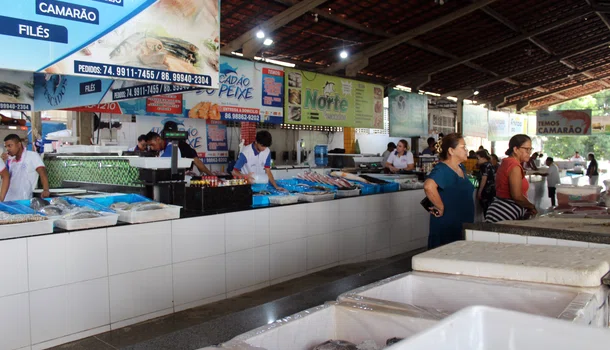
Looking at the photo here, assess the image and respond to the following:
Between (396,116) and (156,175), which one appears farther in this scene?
(396,116)

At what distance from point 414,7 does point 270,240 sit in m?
6.20

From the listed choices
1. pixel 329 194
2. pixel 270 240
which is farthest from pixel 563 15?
pixel 270 240

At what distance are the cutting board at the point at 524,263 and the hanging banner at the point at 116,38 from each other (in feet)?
10.7

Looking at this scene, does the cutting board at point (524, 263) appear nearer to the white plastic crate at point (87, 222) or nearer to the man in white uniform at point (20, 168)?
the white plastic crate at point (87, 222)

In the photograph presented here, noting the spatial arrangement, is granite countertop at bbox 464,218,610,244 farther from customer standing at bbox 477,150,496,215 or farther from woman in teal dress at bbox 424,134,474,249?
customer standing at bbox 477,150,496,215

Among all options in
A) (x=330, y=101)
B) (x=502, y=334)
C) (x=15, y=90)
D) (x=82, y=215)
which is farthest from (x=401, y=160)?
(x=502, y=334)

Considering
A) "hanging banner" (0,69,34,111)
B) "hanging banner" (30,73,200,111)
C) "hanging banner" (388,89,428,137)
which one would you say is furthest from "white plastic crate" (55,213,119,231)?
"hanging banner" (388,89,428,137)

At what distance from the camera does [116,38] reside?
417 centimetres

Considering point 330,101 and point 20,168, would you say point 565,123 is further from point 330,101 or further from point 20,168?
point 20,168

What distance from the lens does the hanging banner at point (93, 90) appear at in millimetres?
5523

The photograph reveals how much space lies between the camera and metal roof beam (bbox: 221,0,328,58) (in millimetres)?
8156

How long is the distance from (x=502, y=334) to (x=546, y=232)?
1.48 metres

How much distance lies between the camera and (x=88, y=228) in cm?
383

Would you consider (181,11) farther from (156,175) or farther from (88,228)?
(88,228)
